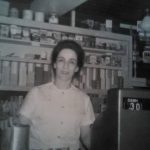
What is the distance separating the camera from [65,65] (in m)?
1.15

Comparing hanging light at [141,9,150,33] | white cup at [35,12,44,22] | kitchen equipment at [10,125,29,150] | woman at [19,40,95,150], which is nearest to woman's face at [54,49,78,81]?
woman at [19,40,95,150]

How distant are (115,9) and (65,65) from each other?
45.2 inches

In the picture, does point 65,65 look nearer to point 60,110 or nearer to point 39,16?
point 60,110

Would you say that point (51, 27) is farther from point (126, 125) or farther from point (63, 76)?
point (126, 125)

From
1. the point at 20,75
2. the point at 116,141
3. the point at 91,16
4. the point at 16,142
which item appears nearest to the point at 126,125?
the point at 116,141

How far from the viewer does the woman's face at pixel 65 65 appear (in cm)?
114

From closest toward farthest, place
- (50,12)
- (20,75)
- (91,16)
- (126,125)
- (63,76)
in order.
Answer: (126,125), (63,76), (20,75), (50,12), (91,16)

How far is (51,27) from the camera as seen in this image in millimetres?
1749

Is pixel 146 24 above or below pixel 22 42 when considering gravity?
above

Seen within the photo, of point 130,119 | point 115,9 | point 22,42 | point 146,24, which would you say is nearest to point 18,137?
point 130,119

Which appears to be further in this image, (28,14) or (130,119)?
(28,14)

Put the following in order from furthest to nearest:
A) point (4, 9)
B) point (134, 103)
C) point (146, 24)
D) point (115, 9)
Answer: point (115, 9), point (146, 24), point (4, 9), point (134, 103)

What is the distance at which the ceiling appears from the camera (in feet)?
6.59

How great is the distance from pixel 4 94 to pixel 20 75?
0.48 feet
